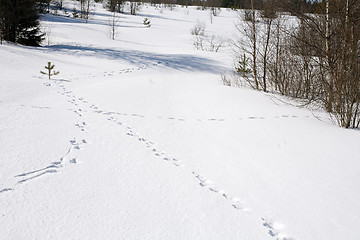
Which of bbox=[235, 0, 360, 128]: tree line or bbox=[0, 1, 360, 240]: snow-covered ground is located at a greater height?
bbox=[235, 0, 360, 128]: tree line

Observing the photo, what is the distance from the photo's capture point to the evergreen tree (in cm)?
1285

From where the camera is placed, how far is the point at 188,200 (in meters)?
2.49

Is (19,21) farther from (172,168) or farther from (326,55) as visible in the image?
(326,55)

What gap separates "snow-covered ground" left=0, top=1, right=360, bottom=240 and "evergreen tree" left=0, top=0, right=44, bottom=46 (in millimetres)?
9069

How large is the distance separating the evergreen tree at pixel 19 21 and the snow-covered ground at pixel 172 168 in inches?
357

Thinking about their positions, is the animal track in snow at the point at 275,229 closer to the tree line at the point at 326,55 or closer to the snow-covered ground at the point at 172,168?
the snow-covered ground at the point at 172,168

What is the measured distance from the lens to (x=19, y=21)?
13.6 metres

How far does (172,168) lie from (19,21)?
14973mm

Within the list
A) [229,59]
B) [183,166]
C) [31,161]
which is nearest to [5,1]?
[229,59]

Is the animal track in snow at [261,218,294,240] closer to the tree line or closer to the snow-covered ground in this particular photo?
the snow-covered ground

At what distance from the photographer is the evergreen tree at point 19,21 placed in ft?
42.2

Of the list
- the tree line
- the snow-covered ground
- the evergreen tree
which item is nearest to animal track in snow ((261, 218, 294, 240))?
the snow-covered ground

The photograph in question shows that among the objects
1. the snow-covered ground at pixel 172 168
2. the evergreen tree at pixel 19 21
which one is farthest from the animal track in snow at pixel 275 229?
Answer: the evergreen tree at pixel 19 21

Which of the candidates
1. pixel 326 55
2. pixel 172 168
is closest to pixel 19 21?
pixel 172 168
